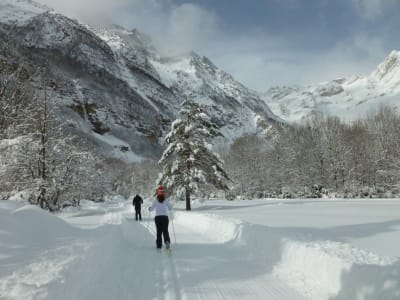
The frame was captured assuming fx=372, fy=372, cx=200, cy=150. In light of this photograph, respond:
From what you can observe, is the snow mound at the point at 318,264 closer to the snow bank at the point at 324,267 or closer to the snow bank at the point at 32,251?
the snow bank at the point at 324,267

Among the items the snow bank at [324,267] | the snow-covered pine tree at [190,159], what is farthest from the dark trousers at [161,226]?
the snow-covered pine tree at [190,159]

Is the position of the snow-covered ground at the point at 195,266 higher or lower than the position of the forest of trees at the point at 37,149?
lower

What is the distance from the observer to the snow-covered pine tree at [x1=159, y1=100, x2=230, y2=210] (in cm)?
2922

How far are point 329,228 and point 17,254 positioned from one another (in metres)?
10.7

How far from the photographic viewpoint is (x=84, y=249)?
8.72 m

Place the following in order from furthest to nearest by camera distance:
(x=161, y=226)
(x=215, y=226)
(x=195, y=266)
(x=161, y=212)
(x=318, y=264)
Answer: (x=215, y=226) < (x=161, y=212) < (x=161, y=226) < (x=195, y=266) < (x=318, y=264)

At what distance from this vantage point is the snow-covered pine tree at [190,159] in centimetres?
2922

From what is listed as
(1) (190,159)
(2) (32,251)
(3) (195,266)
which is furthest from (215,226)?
(1) (190,159)

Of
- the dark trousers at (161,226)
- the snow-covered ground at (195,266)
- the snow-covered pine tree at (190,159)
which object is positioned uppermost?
the snow-covered pine tree at (190,159)

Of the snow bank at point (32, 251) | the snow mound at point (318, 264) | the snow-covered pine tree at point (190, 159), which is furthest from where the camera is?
the snow-covered pine tree at point (190, 159)

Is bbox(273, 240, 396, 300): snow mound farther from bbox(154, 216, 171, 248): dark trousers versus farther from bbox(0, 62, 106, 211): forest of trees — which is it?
bbox(0, 62, 106, 211): forest of trees

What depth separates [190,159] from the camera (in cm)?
2916

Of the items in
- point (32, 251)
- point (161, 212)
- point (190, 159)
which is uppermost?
point (190, 159)

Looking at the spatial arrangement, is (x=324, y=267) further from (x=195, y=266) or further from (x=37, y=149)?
(x=37, y=149)
